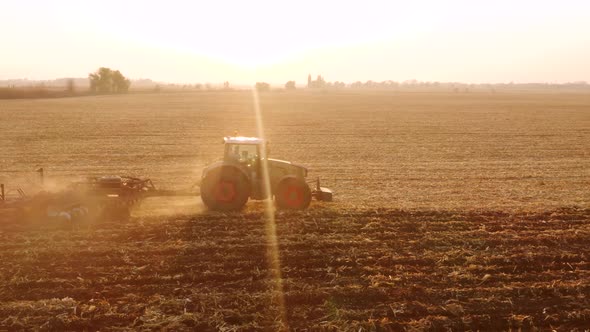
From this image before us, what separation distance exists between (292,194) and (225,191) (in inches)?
59.2

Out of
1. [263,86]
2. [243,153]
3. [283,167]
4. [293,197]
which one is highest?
[263,86]

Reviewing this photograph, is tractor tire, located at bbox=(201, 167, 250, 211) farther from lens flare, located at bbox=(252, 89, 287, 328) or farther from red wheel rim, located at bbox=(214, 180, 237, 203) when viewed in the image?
lens flare, located at bbox=(252, 89, 287, 328)

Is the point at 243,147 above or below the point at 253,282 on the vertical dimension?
above

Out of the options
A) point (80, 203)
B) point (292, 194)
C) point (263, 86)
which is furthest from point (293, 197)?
point (263, 86)

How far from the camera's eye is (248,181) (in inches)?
500

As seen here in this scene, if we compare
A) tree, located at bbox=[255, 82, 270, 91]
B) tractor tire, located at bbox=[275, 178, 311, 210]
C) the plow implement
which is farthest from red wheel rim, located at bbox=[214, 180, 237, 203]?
tree, located at bbox=[255, 82, 270, 91]

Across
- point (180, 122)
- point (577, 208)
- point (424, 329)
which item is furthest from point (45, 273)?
point (180, 122)

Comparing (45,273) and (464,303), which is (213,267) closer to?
(45,273)

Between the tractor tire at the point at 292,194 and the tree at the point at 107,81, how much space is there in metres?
98.6

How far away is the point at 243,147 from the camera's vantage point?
13.1 m

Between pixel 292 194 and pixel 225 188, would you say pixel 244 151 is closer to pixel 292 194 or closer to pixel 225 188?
pixel 225 188

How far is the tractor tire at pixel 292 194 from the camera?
1262cm

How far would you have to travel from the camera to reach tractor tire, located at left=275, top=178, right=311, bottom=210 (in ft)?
41.4

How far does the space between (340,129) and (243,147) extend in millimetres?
24298
